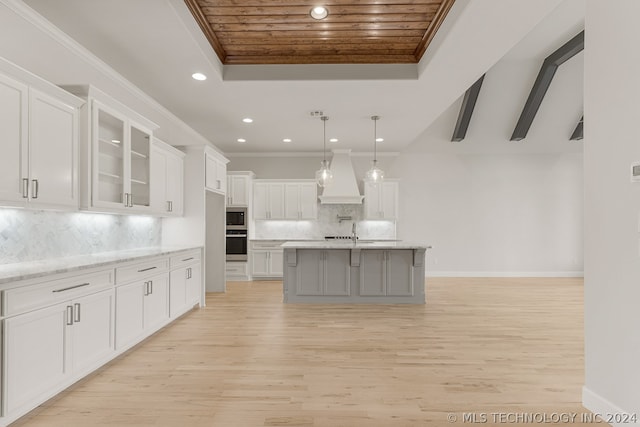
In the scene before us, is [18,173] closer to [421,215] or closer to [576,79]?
[421,215]

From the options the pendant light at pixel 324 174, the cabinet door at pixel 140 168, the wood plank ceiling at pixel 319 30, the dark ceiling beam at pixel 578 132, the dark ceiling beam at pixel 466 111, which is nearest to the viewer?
the wood plank ceiling at pixel 319 30

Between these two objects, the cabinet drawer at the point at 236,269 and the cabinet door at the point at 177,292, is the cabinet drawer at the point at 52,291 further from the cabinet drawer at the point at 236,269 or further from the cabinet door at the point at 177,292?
the cabinet drawer at the point at 236,269

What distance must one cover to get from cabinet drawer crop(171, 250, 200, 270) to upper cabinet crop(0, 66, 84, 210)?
151 cm

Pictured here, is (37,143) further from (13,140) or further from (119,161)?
(119,161)

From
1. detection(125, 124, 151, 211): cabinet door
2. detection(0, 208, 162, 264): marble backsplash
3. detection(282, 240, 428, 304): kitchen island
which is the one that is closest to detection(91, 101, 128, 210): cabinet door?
detection(125, 124, 151, 211): cabinet door

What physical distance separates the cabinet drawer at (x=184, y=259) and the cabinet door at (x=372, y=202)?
12.9ft

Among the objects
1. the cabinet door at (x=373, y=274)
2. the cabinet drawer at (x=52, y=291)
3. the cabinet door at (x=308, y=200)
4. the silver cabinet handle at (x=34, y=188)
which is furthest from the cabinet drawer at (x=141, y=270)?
the cabinet door at (x=308, y=200)

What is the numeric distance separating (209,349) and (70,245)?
170 cm

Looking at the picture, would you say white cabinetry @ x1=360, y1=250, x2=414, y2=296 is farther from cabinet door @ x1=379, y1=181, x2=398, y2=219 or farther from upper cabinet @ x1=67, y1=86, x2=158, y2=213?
upper cabinet @ x1=67, y1=86, x2=158, y2=213

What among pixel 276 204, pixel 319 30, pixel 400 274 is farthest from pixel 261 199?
pixel 319 30

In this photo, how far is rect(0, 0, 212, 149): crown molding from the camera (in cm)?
278

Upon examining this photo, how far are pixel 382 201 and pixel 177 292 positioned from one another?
4.86 metres

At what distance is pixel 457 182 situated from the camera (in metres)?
8.55

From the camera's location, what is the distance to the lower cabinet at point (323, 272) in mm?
5723
